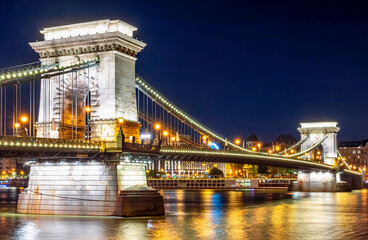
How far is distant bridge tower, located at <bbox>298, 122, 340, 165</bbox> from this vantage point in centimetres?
13838

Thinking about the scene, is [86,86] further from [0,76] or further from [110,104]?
[0,76]

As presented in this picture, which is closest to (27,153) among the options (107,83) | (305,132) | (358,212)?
(107,83)

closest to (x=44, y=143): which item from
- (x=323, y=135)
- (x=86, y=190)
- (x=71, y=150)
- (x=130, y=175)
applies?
(x=71, y=150)

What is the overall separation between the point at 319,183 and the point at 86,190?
83642mm

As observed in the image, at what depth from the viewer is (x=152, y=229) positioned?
43719mm

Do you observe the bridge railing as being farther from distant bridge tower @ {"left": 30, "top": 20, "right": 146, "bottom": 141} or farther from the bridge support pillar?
the bridge support pillar

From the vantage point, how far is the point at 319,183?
12575 centimetres

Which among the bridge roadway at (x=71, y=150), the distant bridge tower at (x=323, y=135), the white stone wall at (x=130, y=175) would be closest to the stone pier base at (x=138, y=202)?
the white stone wall at (x=130, y=175)

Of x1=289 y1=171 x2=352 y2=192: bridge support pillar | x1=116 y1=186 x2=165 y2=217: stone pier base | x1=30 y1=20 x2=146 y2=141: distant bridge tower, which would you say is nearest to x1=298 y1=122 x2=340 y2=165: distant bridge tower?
x1=289 y1=171 x2=352 y2=192: bridge support pillar

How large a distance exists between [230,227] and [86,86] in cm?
1590

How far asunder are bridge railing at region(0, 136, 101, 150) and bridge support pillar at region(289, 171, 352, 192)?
83.5 metres

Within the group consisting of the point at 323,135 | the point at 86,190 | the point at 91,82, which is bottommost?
the point at 86,190

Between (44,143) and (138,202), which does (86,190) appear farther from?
(44,143)

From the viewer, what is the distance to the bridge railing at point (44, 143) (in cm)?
4122
